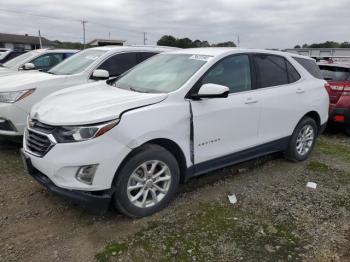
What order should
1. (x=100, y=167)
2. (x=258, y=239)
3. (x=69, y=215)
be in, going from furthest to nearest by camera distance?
(x=69, y=215) < (x=258, y=239) < (x=100, y=167)

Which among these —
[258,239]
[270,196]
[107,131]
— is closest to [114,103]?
[107,131]

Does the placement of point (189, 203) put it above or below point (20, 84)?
below

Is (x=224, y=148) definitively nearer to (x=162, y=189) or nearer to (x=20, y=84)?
(x=162, y=189)

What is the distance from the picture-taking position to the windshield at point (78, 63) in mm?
6461

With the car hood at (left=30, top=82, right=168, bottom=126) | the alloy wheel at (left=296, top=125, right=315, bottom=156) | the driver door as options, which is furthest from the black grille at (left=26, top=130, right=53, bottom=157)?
the alloy wheel at (left=296, top=125, right=315, bottom=156)

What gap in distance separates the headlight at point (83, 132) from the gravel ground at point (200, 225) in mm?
931

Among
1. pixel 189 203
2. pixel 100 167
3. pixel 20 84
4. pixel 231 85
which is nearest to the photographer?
pixel 100 167

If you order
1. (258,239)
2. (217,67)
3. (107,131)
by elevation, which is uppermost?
(217,67)

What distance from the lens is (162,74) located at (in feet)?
13.9

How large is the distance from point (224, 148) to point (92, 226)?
5.64ft

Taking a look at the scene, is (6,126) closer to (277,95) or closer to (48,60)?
(277,95)

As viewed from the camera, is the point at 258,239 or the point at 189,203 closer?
the point at 258,239

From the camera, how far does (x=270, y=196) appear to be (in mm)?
4250

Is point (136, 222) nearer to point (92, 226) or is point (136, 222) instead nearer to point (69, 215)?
point (92, 226)
